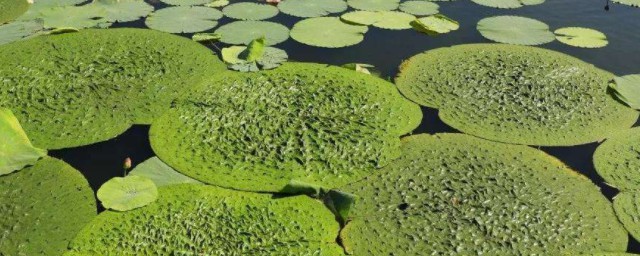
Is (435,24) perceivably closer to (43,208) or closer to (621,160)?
(621,160)

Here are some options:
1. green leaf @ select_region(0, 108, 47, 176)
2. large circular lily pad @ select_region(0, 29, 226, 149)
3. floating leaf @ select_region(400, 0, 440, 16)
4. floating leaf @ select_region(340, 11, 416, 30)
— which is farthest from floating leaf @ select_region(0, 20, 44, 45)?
floating leaf @ select_region(400, 0, 440, 16)

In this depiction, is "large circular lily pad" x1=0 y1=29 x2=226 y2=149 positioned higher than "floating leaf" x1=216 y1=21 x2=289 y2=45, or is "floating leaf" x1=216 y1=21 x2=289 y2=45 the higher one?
"floating leaf" x1=216 y1=21 x2=289 y2=45

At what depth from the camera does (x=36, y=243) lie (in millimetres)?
3229

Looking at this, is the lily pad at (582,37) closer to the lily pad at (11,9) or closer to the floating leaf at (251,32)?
the floating leaf at (251,32)

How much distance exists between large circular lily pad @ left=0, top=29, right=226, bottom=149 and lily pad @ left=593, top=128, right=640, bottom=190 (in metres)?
3.10

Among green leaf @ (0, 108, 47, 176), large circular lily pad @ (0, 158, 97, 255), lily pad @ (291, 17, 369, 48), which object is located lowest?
large circular lily pad @ (0, 158, 97, 255)

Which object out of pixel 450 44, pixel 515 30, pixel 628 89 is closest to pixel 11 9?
pixel 450 44

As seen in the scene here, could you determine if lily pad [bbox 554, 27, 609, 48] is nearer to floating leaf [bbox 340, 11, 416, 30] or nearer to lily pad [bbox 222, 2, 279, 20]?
floating leaf [bbox 340, 11, 416, 30]

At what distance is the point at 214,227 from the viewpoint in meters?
3.33

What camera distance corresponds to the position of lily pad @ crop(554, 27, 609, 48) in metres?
5.60

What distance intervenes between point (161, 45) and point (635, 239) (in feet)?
13.5

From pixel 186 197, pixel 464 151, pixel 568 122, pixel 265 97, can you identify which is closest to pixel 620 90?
pixel 568 122

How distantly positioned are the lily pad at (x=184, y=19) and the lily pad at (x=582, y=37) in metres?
3.50

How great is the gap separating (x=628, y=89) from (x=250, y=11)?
3.68 m
